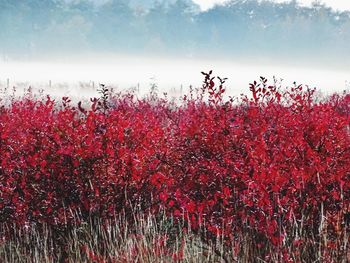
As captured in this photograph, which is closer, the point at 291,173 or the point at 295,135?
the point at 291,173

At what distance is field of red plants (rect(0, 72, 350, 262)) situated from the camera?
28.6ft

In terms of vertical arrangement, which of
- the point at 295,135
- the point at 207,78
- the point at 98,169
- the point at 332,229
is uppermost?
the point at 207,78

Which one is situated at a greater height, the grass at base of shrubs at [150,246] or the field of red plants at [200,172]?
the field of red plants at [200,172]

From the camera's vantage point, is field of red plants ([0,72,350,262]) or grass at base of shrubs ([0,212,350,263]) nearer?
grass at base of shrubs ([0,212,350,263])

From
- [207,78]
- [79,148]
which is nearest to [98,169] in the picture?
[79,148]

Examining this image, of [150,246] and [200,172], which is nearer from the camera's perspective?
[150,246]

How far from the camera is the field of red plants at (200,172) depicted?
28.6ft

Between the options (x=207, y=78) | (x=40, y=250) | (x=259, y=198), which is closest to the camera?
(x=259, y=198)

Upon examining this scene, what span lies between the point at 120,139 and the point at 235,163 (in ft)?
6.81

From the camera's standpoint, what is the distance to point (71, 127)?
9523 mm

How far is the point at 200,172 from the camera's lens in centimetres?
964

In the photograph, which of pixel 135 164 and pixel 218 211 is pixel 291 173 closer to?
pixel 218 211

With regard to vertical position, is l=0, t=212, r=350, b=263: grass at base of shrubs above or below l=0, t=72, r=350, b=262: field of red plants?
below

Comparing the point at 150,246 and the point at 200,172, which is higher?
the point at 200,172
